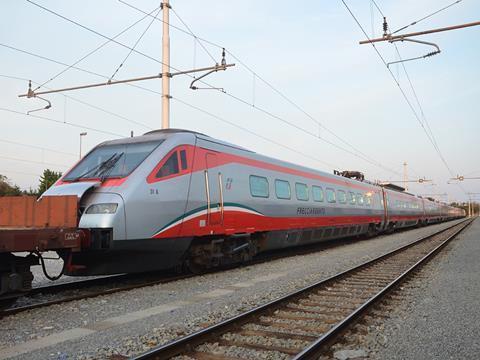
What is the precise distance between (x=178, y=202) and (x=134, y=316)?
2.96m

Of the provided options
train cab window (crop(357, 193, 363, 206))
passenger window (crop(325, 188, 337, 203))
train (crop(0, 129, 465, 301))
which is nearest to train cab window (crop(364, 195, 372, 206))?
train cab window (crop(357, 193, 363, 206))

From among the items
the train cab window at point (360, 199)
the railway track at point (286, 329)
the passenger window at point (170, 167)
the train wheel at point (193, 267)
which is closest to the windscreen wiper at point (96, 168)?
the passenger window at point (170, 167)

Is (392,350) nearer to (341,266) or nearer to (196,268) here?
(196,268)

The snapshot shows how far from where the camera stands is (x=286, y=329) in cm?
558

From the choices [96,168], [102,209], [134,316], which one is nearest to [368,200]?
[96,168]

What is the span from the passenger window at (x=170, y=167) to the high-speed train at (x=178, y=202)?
19 millimetres

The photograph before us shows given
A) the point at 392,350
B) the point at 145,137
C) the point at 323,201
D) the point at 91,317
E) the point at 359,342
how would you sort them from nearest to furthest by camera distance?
1. the point at 392,350
2. the point at 359,342
3. the point at 91,317
4. the point at 145,137
5. the point at 323,201

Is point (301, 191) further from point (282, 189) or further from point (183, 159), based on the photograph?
point (183, 159)

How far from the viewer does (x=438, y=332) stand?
5.50 metres

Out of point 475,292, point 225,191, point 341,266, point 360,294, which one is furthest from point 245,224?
point 475,292

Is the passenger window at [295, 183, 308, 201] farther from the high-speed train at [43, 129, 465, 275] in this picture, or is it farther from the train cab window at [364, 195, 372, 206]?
the train cab window at [364, 195, 372, 206]

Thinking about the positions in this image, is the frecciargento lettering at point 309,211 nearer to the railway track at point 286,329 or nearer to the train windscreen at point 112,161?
the railway track at point 286,329

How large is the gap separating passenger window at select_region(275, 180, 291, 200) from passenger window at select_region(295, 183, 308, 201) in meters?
0.66

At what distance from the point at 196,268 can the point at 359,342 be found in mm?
5512
